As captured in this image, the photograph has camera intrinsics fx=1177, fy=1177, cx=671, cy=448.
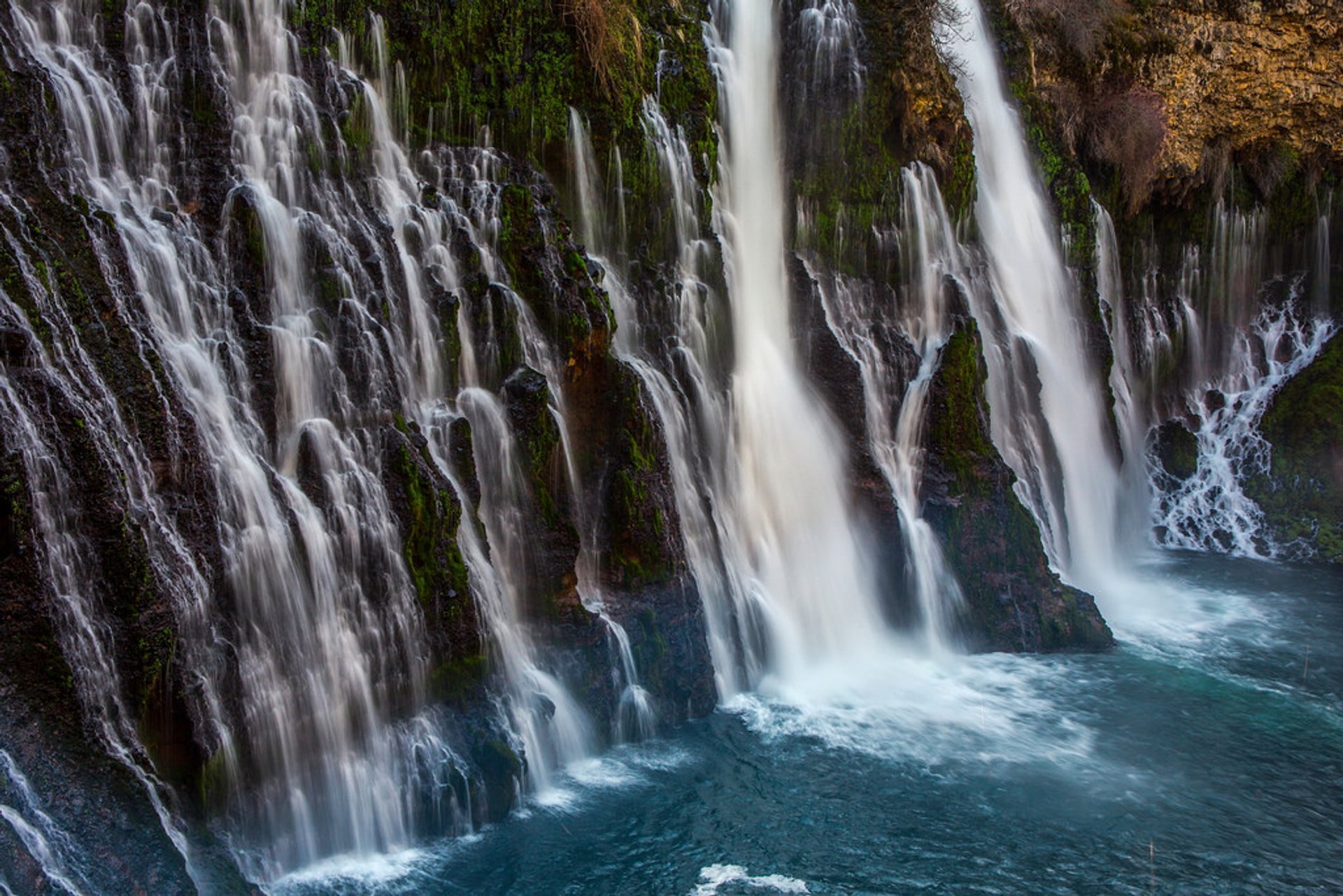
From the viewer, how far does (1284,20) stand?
20.6 m

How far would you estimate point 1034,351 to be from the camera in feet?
59.0

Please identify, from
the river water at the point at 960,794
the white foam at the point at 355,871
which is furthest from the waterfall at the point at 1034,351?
the white foam at the point at 355,871

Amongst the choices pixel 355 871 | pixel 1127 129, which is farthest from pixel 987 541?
pixel 355 871

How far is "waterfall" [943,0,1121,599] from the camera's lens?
1752 cm

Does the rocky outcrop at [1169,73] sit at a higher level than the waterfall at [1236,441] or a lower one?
higher

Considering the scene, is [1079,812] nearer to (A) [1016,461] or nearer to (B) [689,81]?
(A) [1016,461]

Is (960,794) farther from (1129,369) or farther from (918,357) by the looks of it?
(1129,369)

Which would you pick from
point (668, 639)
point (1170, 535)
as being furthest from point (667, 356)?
point (1170, 535)

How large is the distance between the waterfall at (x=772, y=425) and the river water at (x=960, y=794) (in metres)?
0.80

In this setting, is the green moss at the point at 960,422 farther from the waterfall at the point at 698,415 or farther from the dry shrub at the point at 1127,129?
the dry shrub at the point at 1127,129

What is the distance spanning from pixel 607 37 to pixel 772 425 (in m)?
5.12

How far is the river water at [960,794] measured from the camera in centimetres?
1009

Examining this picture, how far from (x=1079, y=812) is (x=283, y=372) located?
28.0 feet

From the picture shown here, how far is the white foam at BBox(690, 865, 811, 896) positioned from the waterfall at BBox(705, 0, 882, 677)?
4.00 metres
